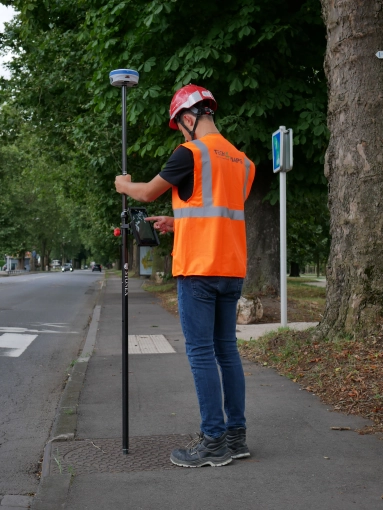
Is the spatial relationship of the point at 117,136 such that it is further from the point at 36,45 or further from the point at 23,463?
the point at 23,463

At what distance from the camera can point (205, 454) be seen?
3920 millimetres

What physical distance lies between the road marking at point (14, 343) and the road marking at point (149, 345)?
1523mm

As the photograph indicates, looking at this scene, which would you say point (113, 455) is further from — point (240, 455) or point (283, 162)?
point (283, 162)

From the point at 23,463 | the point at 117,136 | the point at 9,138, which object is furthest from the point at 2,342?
the point at 9,138

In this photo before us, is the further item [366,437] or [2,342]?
[2,342]

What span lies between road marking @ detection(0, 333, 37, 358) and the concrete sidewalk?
122 inches

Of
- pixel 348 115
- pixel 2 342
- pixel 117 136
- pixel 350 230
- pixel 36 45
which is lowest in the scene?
pixel 2 342

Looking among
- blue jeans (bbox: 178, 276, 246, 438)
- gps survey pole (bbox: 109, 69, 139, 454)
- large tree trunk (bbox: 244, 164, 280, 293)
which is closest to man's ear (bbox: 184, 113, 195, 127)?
gps survey pole (bbox: 109, 69, 139, 454)

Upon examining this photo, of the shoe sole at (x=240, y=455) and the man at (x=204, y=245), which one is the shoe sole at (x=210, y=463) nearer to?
the man at (x=204, y=245)

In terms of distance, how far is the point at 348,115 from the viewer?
7445 mm

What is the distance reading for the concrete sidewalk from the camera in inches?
132

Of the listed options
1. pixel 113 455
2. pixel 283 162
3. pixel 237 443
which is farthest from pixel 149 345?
pixel 237 443

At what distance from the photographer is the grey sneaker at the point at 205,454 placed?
389 cm

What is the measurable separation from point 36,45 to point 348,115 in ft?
52.7
